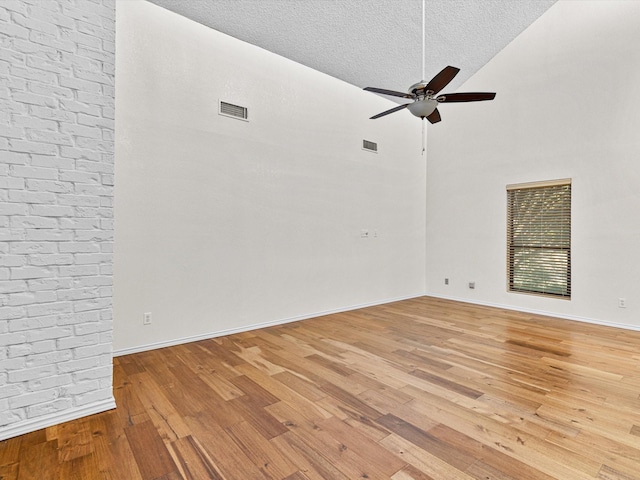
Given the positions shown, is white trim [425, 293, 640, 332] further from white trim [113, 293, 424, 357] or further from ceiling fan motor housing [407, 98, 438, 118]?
ceiling fan motor housing [407, 98, 438, 118]

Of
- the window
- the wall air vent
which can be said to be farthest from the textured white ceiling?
the window

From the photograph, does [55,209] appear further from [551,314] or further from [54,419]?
[551,314]

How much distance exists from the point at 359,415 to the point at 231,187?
2868mm

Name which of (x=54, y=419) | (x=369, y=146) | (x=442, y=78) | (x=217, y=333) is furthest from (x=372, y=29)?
(x=54, y=419)

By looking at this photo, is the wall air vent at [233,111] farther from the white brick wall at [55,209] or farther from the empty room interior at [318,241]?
the white brick wall at [55,209]

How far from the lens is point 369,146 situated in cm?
556

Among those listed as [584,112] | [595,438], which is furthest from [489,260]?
A: [595,438]

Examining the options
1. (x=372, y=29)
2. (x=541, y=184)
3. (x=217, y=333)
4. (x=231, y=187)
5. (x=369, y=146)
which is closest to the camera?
(x=217, y=333)

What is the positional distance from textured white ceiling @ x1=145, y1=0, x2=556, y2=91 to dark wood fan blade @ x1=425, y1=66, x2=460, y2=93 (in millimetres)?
1985

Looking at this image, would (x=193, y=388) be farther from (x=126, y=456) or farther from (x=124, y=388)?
(x=126, y=456)

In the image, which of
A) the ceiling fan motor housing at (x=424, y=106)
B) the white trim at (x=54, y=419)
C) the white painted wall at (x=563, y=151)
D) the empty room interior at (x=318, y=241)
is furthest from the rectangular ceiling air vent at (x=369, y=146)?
the white trim at (x=54, y=419)

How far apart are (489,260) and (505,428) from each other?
4037 millimetres

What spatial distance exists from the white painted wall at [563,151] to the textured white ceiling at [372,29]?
65 centimetres

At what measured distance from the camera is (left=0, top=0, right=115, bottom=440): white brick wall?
1.94 metres
